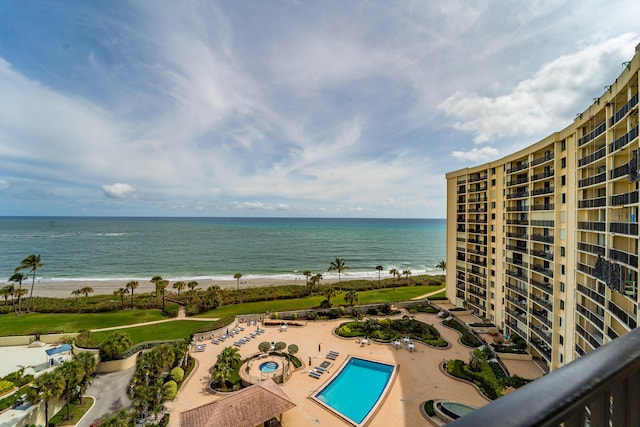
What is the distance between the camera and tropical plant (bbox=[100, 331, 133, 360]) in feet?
86.6

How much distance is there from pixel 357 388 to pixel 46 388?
67.1 ft

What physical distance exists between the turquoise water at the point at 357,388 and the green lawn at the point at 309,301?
634 inches

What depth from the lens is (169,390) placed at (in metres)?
21.5

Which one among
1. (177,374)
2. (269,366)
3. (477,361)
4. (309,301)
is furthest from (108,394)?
(477,361)

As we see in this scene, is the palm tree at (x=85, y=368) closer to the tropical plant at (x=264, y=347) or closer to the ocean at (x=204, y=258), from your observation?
the tropical plant at (x=264, y=347)

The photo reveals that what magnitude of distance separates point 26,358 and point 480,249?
49037 millimetres

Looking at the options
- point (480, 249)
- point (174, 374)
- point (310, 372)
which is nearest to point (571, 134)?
point (480, 249)

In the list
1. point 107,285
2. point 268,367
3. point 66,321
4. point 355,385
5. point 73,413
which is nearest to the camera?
point 73,413

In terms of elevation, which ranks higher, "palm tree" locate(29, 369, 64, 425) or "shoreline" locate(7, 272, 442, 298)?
"palm tree" locate(29, 369, 64, 425)

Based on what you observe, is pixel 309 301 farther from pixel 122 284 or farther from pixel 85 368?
pixel 122 284

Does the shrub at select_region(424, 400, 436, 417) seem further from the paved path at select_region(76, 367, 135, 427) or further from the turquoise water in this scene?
the paved path at select_region(76, 367, 135, 427)

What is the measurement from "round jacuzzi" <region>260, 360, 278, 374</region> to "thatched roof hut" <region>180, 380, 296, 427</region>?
224 inches

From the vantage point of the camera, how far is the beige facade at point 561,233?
16.8 m

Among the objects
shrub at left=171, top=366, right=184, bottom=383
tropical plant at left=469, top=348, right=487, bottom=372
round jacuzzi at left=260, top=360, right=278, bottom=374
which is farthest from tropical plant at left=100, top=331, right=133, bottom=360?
tropical plant at left=469, top=348, right=487, bottom=372
